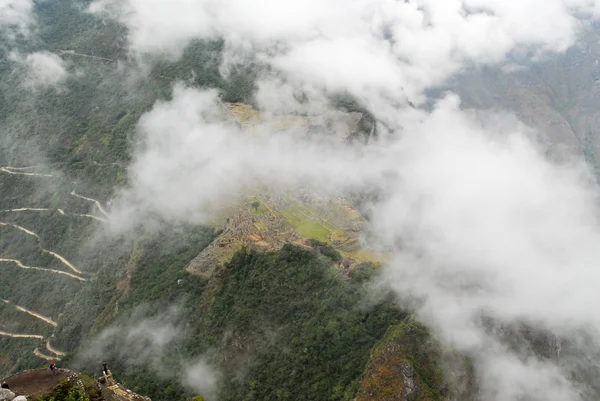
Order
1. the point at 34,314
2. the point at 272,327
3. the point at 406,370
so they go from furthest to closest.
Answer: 1. the point at 34,314
2. the point at 272,327
3. the point at 406,370

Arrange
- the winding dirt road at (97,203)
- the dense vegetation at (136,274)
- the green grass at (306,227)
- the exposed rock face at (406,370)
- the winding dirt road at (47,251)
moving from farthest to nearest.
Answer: the winding dirt road at (97,203), the winding dirt road at (47,251), the green grass at (306,227), the dense vegetation at (136,274), the exposed rock face at (406,370)

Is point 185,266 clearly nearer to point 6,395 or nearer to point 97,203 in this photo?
point 97,203

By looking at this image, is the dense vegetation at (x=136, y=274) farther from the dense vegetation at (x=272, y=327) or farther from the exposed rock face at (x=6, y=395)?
the exposed rock face at (x=6, y=395)

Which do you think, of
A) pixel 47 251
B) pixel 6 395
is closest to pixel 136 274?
pixel 47 251

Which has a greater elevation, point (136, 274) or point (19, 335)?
point (136, 274)

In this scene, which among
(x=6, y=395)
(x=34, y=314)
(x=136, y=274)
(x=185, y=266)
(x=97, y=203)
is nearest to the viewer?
(x=6, y=395)

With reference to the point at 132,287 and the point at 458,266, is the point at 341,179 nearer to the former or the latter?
the point at 458,266

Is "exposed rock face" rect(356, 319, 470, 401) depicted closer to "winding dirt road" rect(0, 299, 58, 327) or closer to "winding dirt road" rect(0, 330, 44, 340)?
"winding dirt road" rect(0, 299, 58, 327)

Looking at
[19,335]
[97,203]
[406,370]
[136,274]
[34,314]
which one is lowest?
[19,335]

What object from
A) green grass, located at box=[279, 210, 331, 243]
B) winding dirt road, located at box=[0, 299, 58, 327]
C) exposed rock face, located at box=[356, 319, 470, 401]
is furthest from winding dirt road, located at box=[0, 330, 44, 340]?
exposed rock face, located at box=[356, 319, 470, 401]

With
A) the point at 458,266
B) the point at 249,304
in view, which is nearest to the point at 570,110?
the point at 458,266

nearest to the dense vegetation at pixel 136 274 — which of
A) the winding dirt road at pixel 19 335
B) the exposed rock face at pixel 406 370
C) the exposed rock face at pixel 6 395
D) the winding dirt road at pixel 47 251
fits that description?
the winding dirt road at pixel 47 251
